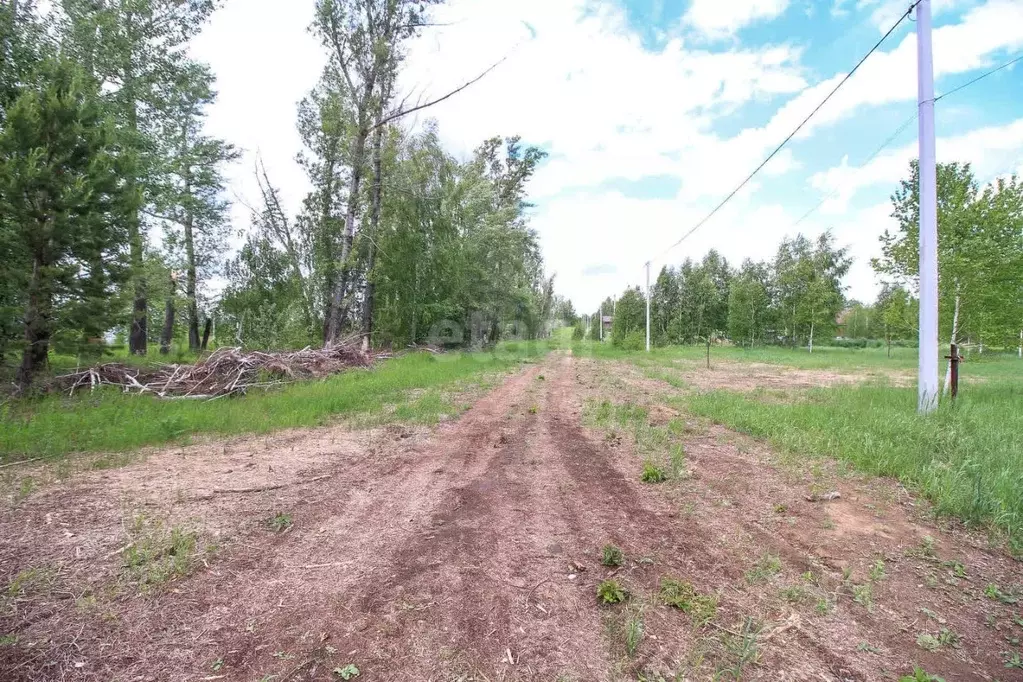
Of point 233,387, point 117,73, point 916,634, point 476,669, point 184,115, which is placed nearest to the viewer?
point 476,669

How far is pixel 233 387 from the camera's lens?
9.42 meters

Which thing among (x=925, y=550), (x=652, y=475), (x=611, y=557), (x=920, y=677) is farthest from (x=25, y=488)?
(x=925, y=550)

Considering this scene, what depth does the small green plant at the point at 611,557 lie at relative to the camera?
114 inches

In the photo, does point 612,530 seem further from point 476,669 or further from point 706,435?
point 706,435

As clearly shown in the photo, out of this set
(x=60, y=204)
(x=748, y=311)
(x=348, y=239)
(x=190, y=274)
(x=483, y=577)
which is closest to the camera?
(x=483, y=577)

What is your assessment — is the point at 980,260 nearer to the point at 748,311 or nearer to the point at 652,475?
the point at 652,475

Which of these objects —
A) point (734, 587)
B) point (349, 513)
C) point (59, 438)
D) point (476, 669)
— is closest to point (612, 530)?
point (734, 587)

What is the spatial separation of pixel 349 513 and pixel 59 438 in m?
4.89

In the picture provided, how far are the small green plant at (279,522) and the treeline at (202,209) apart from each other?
7.98 metres

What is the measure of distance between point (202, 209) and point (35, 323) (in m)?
9.37

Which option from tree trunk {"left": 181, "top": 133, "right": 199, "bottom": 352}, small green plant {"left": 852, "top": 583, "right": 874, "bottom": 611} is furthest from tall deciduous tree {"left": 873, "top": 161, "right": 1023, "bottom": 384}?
tree trunk {"left": 181, "top": 133, "right": 199, "bottom": 352}

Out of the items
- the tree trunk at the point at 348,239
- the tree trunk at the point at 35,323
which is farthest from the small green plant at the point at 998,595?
the tree trunk at the point at 348,239

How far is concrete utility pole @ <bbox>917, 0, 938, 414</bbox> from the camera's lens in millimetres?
7430

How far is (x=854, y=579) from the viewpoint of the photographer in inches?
111
